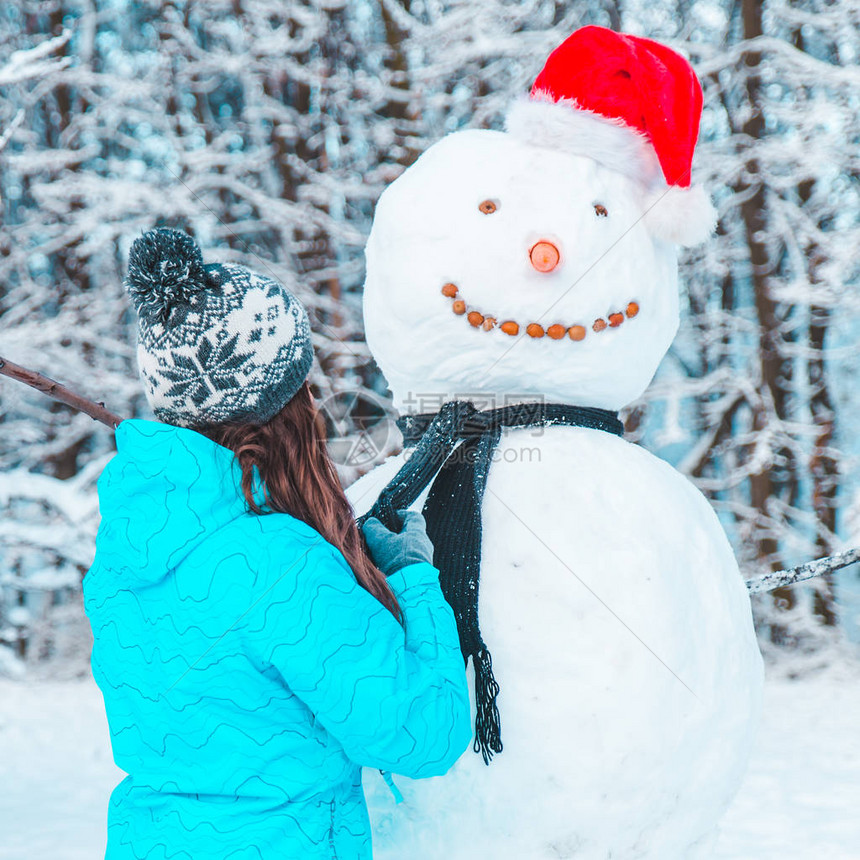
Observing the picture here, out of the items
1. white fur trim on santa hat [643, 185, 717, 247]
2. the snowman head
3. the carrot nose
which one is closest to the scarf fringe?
the snowman head

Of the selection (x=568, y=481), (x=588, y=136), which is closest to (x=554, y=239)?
(x=588, y=136)

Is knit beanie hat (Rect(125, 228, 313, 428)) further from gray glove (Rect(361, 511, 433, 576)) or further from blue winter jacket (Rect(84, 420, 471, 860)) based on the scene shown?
gray glove (Rect(361, 511, 433, 576))

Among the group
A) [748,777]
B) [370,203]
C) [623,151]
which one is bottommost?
[748,777]

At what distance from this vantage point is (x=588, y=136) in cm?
151

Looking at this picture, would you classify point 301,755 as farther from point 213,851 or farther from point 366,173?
point 366,173

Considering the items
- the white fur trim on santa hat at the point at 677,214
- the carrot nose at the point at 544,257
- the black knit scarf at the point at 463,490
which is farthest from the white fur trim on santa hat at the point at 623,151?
the black knit scarf at the point at 463,490

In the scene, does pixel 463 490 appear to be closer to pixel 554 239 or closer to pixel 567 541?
pixel 567 541

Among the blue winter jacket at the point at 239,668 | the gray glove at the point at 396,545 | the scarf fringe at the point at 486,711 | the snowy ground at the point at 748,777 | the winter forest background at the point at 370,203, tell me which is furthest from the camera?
the winter forest background at the point at 370,203

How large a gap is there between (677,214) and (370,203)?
4.48 meters

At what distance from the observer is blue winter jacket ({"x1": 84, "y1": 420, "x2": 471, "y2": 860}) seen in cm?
98

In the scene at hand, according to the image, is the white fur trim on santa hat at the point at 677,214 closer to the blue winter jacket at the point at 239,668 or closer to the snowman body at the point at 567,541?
the snowman body at the point at 567,541

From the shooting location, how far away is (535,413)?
151 cm

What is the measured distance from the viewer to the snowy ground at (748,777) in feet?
10.2

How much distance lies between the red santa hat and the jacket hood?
3.06 ft
